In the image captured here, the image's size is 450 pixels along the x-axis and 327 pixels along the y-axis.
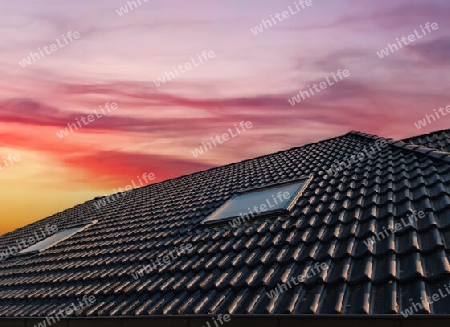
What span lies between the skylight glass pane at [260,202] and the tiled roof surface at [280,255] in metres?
0.30

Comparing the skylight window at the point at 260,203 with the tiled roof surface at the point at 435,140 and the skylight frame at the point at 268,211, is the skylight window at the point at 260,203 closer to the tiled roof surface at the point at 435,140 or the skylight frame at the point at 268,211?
the skylight frame at the point at 268,211

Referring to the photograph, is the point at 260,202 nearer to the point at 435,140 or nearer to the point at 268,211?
the point at 268,211

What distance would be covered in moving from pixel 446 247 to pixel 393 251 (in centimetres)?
48

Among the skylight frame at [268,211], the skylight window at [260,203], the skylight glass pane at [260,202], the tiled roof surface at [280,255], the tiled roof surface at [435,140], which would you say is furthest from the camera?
the tiled roof surface at [435,140]

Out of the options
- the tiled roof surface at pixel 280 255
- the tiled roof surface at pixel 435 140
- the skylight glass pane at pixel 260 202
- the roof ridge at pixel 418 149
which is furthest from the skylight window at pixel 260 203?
the tiled roof surface at pixel 435 140

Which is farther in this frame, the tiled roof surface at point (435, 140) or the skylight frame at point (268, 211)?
the tiled roof surface at point (435, 140)

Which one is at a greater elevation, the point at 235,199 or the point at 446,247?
the point at 235,199

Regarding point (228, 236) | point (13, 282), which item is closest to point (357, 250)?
point (228, 236)

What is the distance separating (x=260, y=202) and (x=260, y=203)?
0.08 meters

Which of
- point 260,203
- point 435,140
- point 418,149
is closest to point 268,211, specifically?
point 260,203

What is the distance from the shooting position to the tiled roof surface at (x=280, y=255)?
3811 millimetres

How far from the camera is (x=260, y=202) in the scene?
7391 millimetres

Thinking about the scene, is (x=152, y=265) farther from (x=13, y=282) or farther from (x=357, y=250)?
(x=13, y=282)

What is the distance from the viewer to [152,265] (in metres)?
6.12
